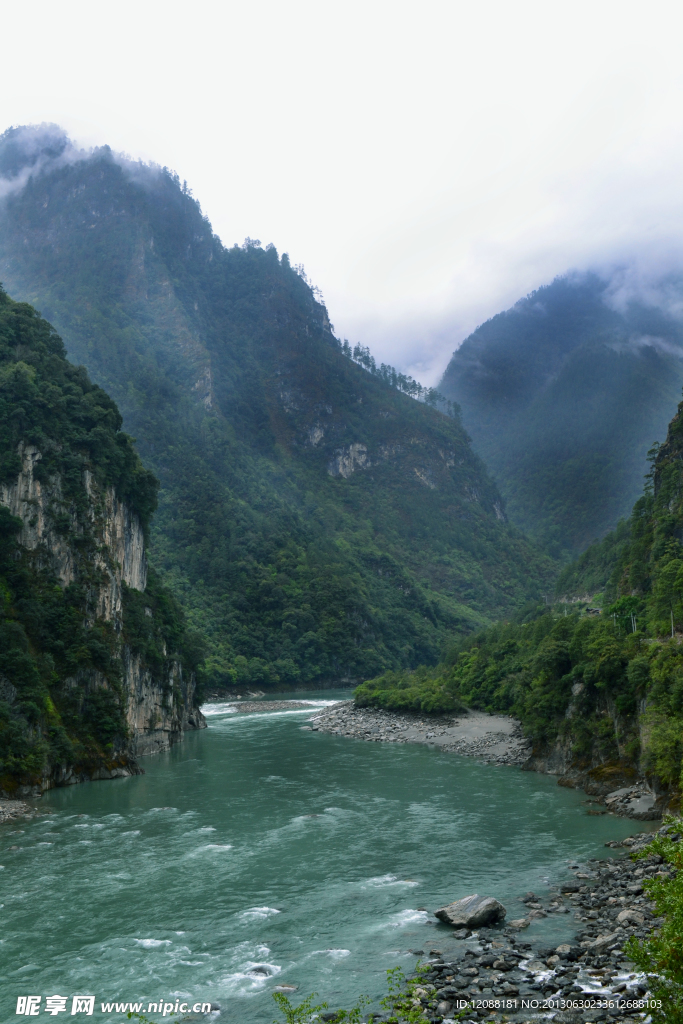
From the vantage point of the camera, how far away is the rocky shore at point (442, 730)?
157 feet

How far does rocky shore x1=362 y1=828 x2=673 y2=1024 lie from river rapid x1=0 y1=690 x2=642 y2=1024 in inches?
27.9

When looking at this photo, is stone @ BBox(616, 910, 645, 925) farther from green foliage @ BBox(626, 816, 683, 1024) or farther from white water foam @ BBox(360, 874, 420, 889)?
green foliage @ BBox(626, 816, 683, 1024)

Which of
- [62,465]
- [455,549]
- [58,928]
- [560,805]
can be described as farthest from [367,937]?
[455,549]

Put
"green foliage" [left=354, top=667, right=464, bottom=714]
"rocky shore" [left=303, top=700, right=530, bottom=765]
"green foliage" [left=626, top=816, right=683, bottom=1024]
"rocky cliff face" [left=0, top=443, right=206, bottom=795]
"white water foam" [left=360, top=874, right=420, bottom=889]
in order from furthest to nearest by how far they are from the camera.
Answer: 1. "green foliage" [left=354, top=667, right=464, bottom=714]
2. "rocky shore" [left=303, top=700, right=530, bottom=765]
3. "rocky cliff face" [left=0, top=443, right=206, bottom=795]
4. "white water foam" [left=360, top=874, right=420, bottom=889]
5. "green foliage" [left=626, top=816, right=683, bottom=1024]

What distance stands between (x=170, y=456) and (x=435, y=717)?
97.5 meters

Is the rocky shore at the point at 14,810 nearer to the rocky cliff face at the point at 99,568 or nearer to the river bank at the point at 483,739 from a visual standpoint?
the rocky cliff face at the point at 99,568

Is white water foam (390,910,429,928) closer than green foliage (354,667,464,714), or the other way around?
white water foam (390,910,429,928)

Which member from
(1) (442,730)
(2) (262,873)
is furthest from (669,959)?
(1) (442,730)

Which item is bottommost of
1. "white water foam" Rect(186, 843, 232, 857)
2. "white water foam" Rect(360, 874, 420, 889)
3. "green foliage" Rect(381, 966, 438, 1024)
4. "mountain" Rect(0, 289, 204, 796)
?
"white water foam" Rect(360, 874, 420, 889)

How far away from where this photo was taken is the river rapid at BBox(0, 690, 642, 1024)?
55.3 ft

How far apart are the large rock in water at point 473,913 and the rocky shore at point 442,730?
25.7m

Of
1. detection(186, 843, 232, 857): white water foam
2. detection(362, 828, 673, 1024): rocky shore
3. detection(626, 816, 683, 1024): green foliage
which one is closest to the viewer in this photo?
detection(626, 816, 683, 1024): green foliage

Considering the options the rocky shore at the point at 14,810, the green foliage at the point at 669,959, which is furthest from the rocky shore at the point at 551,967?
the rocky shore at the point at 14,810

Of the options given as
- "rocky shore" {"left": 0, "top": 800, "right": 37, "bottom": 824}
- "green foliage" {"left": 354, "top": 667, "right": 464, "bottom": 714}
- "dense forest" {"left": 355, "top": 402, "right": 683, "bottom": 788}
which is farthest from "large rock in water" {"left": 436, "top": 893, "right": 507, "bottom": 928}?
"green foliage" {"left": 354, "top": 667, "right": 464, "bottom": 714}
